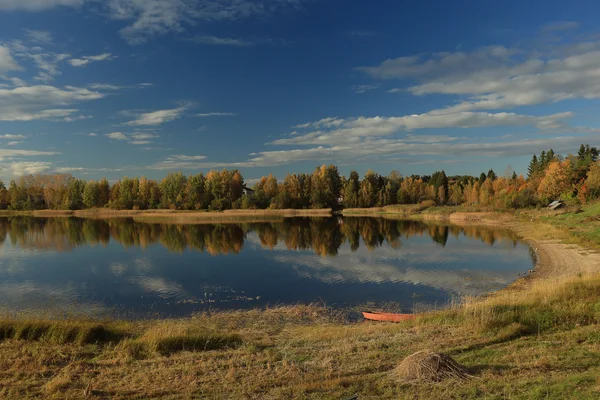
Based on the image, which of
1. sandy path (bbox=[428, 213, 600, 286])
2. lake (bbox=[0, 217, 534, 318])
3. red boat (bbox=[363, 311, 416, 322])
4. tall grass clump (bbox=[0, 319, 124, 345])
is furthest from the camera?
sandy path (bbox=[428, 213, 600, 286])

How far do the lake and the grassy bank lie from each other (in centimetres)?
486

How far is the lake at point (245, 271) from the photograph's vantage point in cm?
1909

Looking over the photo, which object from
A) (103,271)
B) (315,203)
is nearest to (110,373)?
(103,271)

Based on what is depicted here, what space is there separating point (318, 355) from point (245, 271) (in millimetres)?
17819

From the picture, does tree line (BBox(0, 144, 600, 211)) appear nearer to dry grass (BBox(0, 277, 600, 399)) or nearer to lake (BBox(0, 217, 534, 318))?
lake (BBox(0, 217, 534, 318))

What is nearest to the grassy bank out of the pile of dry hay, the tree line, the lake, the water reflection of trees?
the pile of dry hay

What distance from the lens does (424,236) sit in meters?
47.1

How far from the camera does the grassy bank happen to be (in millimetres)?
7043

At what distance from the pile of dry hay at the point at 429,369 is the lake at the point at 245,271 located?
1013cm

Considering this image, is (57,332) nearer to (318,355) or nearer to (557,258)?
(318,355)

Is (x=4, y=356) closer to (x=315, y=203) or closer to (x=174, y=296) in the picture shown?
(x=174, y=296)

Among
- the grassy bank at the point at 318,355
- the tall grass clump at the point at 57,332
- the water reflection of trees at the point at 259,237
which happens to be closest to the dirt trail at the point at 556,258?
the water reflection of trees at the point at 259,237

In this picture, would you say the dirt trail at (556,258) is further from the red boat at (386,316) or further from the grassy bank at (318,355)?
the red boat at (386,316)

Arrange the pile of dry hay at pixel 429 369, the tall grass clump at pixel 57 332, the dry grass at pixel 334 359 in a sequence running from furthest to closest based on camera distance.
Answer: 1. the tall grass clump at pixel 57 332
2. the pile of dry hay at pixel 429 369
3. the dry grass at pixel 334 359
